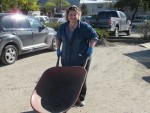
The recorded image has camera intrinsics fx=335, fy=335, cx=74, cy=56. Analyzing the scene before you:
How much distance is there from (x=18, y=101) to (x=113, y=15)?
15.3 m

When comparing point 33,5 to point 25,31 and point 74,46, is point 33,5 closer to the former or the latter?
point 25,31

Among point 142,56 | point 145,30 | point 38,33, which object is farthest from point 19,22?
point 145,30

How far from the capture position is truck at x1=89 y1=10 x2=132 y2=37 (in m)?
19.7

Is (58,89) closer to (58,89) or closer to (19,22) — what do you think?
(58,89)

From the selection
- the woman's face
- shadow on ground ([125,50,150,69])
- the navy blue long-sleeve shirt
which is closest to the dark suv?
shadow on ground ([125,50,150,69])

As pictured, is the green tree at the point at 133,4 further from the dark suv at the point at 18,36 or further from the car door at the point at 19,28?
the car door at the point at 19,28

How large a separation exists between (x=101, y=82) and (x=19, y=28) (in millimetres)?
4142

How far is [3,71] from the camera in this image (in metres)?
9.65

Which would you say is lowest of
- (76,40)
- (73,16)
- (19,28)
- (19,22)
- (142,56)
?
(142,56)

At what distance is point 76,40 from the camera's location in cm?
592

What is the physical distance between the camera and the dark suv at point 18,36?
10.5 meters

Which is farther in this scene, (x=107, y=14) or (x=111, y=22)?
(x=107, y=14)

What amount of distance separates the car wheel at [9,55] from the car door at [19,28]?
46 cm

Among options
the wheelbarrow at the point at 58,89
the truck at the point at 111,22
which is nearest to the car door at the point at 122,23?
the truck at the point at 111,22
